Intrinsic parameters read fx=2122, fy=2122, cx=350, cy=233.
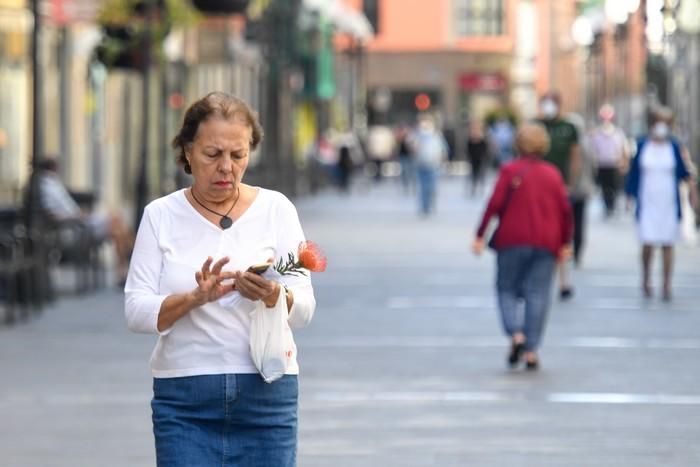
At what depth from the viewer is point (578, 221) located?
23.8 m

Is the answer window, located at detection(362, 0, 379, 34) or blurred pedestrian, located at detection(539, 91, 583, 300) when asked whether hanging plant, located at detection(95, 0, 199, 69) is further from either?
window, located at detection(362, 0, 379, 34)

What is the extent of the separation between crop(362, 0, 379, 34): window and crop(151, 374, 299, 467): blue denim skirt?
9899 centimetres

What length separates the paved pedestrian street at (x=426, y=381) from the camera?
1078cm

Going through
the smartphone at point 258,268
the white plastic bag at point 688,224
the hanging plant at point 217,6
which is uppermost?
the hanging plant at point 217,6

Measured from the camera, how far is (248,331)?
607 cm

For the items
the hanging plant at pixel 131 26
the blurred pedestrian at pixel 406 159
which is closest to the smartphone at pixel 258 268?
the hanging plant at pixel 131 26

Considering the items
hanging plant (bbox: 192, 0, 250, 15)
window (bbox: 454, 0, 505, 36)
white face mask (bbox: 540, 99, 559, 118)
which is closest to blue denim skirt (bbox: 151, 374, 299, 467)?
white face mask (bbox: 540, 99, 559, 118)

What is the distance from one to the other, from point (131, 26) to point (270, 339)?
20119mm

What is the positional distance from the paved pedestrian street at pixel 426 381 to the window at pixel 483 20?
80.7 meters

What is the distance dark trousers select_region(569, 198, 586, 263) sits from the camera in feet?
74.6

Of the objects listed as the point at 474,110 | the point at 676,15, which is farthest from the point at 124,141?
the point at 474,110

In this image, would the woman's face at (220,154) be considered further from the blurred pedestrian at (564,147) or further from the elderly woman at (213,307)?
Answer: the blurred pedestrian at (564,147)

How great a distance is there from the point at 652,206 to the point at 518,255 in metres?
6.13

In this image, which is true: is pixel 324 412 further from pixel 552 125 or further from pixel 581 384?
pixel 552 125
